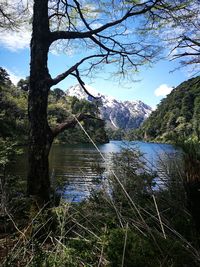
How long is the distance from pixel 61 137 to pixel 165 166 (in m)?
108

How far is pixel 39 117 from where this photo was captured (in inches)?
212

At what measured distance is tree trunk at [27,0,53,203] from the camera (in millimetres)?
5355

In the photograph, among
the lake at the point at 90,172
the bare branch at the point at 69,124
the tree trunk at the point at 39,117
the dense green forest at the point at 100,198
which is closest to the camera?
the dense green forest at the point at 100,198

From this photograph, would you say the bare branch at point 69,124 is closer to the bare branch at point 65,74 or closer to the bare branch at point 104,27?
the bare branch at point 65,74

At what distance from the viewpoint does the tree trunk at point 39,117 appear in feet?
17.6

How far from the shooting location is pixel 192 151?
2.43 metres

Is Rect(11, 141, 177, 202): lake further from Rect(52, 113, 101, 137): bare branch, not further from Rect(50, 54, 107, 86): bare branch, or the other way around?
Rect(50, 54, 107, 86): bare branch

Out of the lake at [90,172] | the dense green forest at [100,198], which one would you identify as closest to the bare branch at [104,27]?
the dense green forest at [100,198]

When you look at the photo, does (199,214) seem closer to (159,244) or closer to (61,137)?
(159,244)

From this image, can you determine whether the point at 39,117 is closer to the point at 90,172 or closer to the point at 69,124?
the point at 69,124

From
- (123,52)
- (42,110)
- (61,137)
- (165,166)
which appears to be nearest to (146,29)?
(123,52)

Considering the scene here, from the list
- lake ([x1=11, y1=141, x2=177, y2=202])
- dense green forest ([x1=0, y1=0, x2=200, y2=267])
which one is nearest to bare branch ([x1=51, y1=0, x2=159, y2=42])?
dense green forest ([x1=0, y1=0, x2=200, y2=267])

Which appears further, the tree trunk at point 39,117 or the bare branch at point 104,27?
the bare branch at point 104,27

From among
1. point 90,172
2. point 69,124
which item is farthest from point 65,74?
point 90,172
